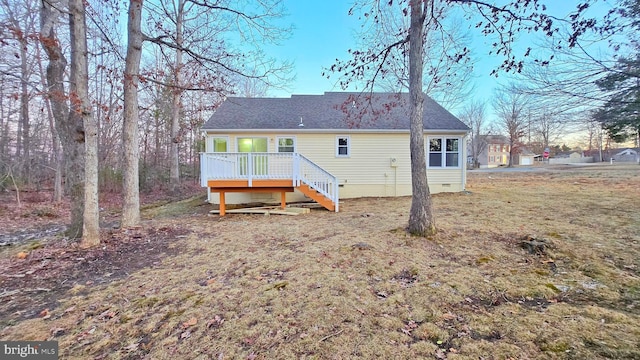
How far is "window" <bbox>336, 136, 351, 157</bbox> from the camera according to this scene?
11.8 m

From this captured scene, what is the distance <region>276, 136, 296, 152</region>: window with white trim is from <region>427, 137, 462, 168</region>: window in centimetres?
594

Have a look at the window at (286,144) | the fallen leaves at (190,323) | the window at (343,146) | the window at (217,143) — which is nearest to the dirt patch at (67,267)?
the fallen leaves at (190,323)

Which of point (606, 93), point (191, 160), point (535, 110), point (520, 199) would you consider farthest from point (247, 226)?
point (191, 160)

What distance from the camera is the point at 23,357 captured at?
8.34ft

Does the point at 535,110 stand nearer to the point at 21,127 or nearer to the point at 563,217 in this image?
the point at 563,217

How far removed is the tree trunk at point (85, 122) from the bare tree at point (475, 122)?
4251cm

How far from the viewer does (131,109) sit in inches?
→ 261

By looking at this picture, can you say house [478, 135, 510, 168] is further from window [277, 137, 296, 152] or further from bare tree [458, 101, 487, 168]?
window [277, 137, 296, 152]

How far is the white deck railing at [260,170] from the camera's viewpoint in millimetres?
8703

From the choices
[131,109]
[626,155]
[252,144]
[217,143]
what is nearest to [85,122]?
[131,109]

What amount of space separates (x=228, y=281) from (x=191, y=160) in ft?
67.6

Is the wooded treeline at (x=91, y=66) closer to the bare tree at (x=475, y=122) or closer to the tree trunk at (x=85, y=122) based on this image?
the tree trunk at (x=85, y=122)

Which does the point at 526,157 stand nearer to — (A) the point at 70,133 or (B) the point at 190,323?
(B) the point at 190,323

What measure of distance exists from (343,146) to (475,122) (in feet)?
125
